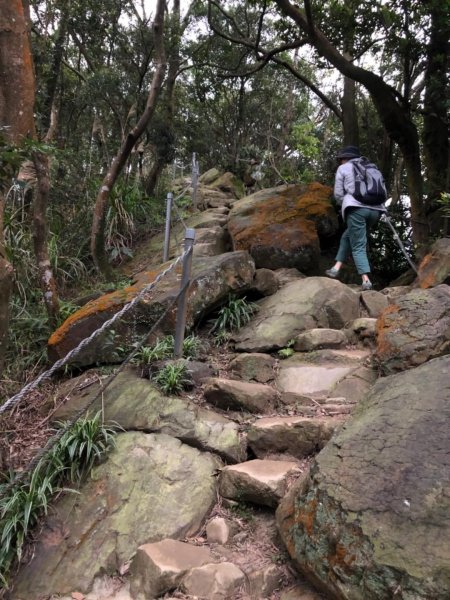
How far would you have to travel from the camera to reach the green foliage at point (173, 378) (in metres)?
4.07

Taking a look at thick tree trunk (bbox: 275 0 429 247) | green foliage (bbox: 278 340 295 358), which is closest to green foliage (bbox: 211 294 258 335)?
green foliage (bbox: 278 340 295 358)

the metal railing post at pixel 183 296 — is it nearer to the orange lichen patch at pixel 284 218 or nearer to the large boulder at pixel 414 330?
the large boulder at pixel 414 330

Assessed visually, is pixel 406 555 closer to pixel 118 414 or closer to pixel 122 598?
pixel 122 598

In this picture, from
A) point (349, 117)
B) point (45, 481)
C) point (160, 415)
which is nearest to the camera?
point (45, 481)

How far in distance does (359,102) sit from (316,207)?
7.13m

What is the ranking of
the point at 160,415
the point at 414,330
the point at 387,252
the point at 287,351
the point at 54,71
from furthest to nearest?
the point at 54,71, the point at 387,252, the point at 287,351, the point at 414,330, the point at 160,415

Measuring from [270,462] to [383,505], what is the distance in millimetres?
1260

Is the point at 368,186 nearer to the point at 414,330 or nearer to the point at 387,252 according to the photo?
the point at 387,252

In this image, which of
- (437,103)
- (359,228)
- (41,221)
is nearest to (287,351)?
(359,228)

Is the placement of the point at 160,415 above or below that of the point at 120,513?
above

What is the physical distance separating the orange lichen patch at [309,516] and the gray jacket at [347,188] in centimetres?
439

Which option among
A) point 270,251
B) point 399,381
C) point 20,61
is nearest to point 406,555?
point 399,381

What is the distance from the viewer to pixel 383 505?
2148mm

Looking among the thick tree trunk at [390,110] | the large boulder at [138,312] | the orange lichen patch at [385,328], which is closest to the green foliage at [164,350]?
the large boulder at [138,312]
